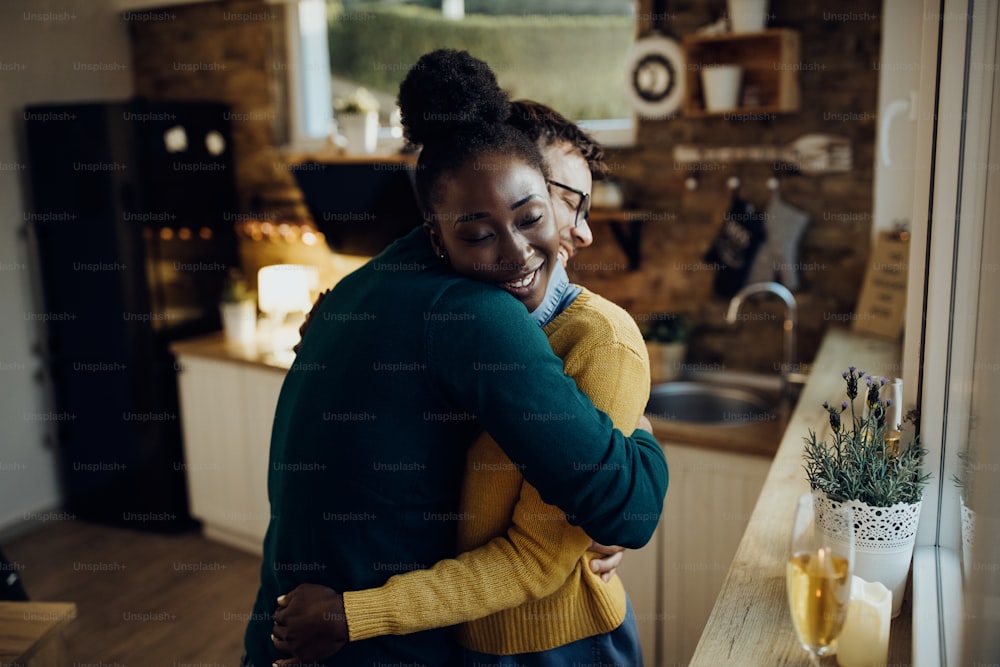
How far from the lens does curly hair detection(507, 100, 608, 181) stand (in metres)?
1.22

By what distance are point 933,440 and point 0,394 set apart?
370 cm

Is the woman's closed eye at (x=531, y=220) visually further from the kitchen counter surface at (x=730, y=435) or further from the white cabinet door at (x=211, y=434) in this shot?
the white cabinet door at (x=211, y=434)

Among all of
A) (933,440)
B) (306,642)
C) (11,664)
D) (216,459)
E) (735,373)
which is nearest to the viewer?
(306,642)

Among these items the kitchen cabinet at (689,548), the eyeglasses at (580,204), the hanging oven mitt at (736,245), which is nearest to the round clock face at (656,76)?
the hanging oven mitt at (736,245)

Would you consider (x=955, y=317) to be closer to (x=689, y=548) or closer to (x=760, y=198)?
(x=689, y=548)

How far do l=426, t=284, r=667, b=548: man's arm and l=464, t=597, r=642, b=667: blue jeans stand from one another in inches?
10.7

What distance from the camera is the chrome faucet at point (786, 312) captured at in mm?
2602

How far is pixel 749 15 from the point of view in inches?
103

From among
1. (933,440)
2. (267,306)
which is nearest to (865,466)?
(933,440)

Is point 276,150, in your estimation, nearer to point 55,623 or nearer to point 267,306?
point 267,306

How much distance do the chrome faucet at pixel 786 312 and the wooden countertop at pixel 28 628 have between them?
1932mm

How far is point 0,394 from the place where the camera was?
368cm

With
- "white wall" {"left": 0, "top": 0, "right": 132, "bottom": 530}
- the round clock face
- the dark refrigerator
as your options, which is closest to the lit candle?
the round clock face

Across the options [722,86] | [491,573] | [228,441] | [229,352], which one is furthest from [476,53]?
[491,573]
